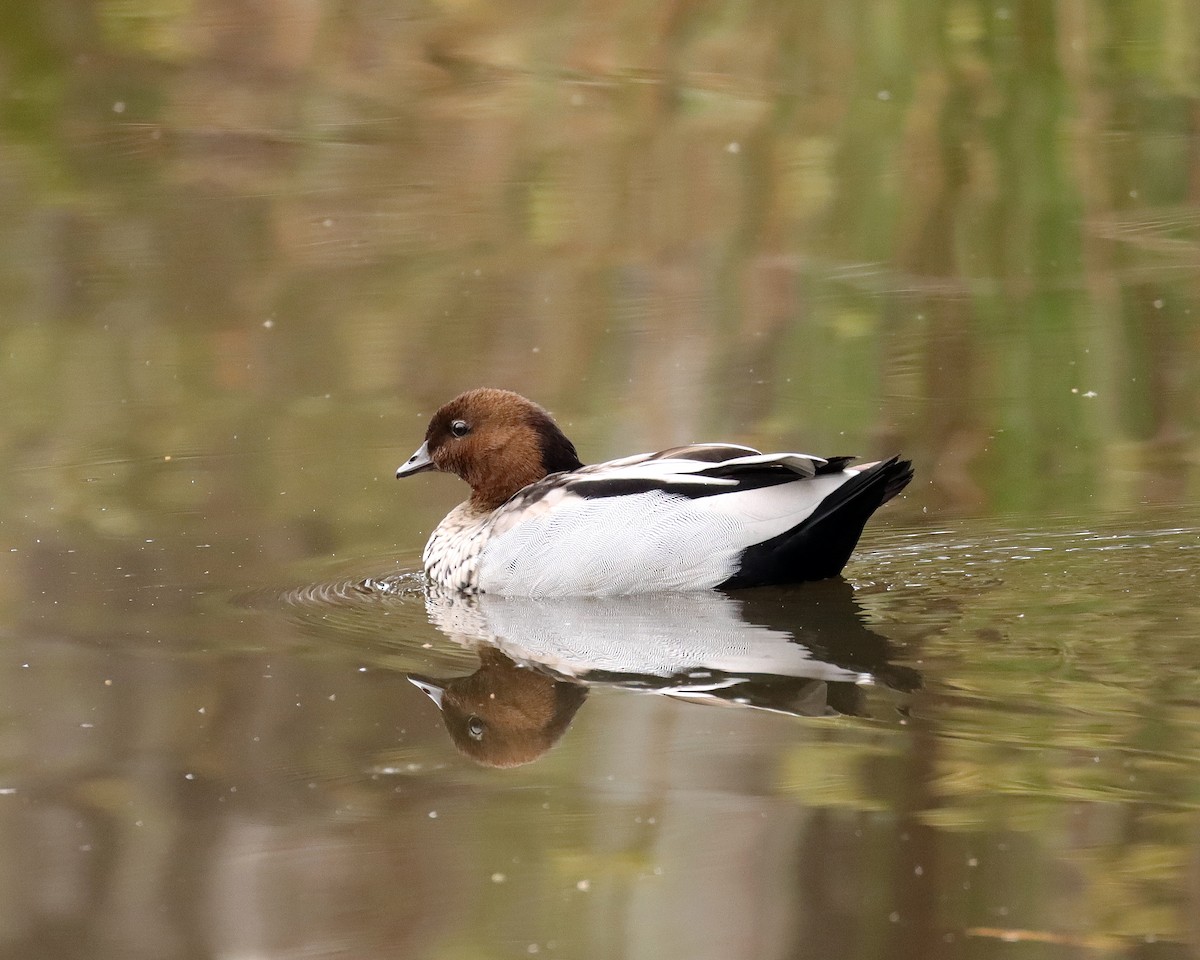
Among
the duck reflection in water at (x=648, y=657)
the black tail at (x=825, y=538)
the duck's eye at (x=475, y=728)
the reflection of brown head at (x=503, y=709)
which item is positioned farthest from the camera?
the black tail at (x=825, y=538)

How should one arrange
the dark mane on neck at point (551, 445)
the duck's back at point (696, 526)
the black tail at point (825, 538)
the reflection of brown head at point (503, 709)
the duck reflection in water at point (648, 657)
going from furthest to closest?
the dark mane on neck at point (551, 445) < the duck's back at point (696, 526) < the black tail at point (825, 538) < the duck reflection in water at point (648, 657) < the reflection of brown head at point (503, 709)

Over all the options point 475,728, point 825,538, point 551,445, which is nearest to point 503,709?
point 475,728

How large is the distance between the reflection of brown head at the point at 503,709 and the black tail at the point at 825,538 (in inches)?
45.3

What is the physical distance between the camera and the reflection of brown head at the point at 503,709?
566 centimetres

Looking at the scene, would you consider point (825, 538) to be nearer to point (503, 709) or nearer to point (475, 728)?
point (503, 709)

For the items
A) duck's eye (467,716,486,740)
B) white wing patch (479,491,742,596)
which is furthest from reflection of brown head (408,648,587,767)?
white wing patch (479,491,742,596)

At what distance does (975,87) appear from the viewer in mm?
15227

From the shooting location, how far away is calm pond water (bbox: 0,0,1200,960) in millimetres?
4703

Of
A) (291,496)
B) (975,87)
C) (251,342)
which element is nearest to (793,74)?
(975,87)

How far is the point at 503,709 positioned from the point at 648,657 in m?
0.63

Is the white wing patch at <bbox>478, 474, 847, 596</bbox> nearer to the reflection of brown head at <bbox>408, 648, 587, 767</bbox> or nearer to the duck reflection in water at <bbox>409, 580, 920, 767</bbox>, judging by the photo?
the duck reflection in water at <bbox>409, 580, 920, 767</bbox>

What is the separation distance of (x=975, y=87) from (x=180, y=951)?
12103mm

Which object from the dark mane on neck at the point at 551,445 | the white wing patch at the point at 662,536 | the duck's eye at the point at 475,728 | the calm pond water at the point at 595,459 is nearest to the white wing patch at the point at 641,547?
the white wing patch at the point at 662,536

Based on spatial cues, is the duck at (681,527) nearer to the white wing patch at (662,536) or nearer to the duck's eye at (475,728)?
the white wing patch at (662,536)
